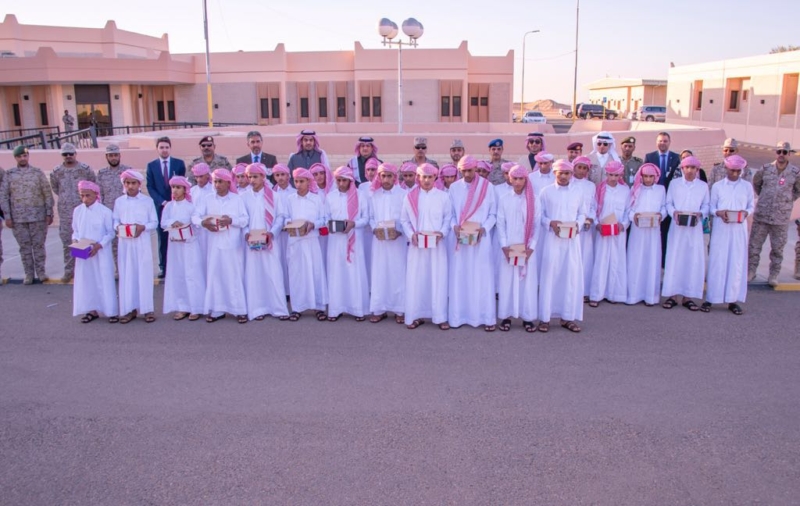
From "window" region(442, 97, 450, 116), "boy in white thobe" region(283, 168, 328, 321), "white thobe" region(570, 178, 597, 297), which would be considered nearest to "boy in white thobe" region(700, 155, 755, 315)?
"white thobe" region(570, 178, 597, 297)

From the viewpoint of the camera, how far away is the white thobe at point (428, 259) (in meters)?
7.42

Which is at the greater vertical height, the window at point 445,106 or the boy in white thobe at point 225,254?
the window at point 445,106

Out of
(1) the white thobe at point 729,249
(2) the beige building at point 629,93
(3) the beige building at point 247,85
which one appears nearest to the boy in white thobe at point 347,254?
(1) the white thobe at point 729,249

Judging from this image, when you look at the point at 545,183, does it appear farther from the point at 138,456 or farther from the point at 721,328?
the point at 138,456

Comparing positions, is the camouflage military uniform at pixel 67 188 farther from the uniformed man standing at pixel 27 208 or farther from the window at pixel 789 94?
the window at pixel 789 94

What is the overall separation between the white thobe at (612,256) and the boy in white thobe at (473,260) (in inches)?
65.1

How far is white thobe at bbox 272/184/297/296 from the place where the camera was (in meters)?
7.99

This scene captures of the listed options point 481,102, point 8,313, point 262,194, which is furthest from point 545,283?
point 481,102

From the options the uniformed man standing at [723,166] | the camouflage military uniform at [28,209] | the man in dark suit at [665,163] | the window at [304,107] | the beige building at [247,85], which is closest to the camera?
the uniformed man standing at [723,166]

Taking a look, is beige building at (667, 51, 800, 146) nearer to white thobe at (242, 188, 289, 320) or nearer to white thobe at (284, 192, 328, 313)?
white thobe at (284, 192, 328, 313)

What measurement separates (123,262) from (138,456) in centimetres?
364

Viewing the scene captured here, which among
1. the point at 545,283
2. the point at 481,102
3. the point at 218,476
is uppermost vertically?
the point at 481,102

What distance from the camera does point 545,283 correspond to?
7.38 m

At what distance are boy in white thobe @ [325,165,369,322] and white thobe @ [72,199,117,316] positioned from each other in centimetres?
253
